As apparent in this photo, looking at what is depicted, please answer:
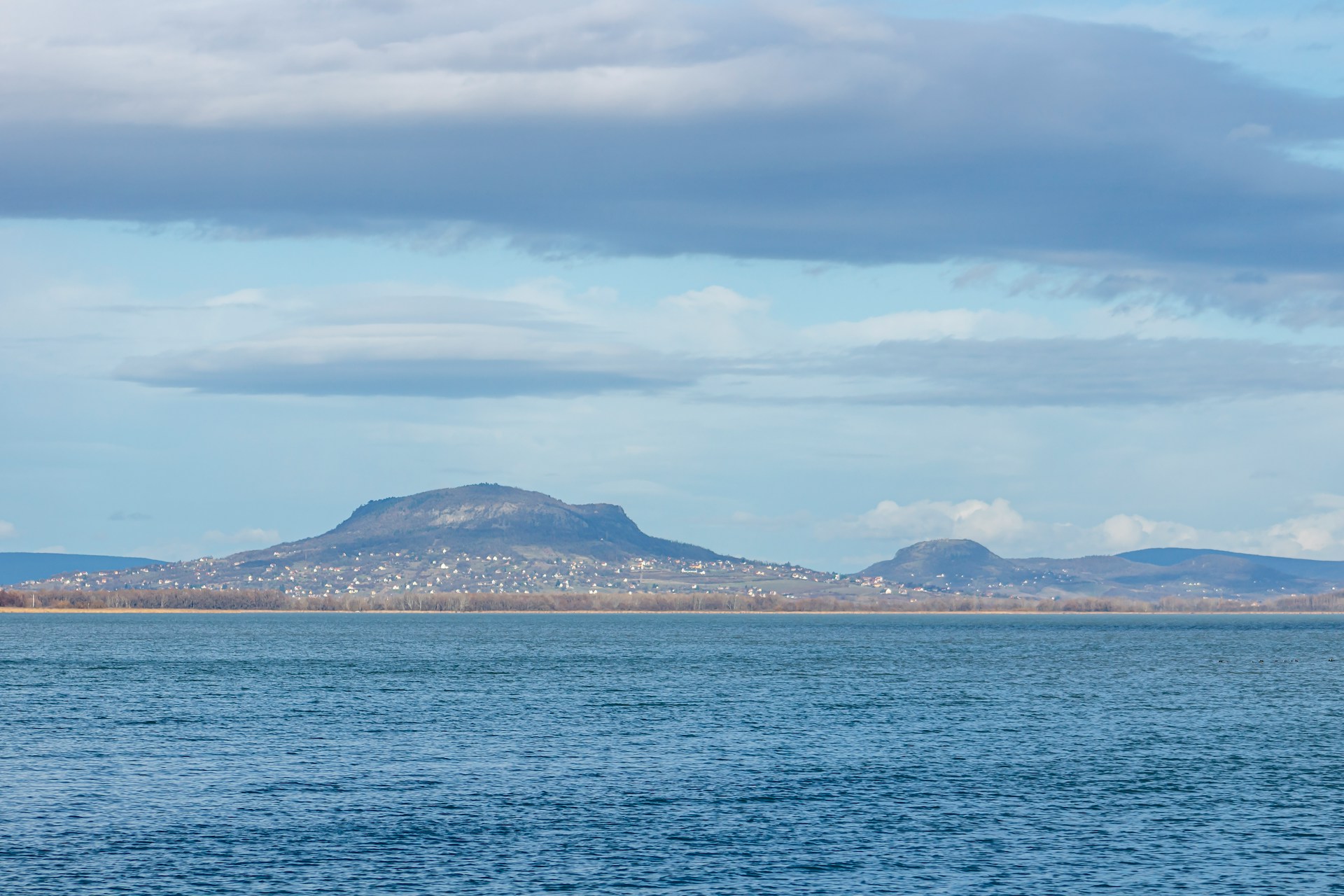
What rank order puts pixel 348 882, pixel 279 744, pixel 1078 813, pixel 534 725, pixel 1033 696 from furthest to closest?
pixel 1033 696
pixel 534 725
pixel 279 744
pixel 1078 813
pixel 348 882

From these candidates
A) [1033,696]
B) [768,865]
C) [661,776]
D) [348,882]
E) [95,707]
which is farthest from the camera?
[1033,696]

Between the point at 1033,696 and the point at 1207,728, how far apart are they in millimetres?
32041

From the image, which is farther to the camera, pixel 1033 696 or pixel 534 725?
pixel 1033 696

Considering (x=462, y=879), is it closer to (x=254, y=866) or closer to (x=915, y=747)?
(x=254, y=866)

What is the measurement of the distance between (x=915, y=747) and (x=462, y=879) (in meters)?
47.3

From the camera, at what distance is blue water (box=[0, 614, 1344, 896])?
56.0 metres

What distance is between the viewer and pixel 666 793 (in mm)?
75188

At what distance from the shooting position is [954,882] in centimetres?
5459

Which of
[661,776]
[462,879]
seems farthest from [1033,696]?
[462,879]

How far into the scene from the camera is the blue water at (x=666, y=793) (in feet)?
184

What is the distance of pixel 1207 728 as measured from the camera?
108m

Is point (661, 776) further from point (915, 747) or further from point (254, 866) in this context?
point (254, 866)

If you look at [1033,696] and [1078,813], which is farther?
[1033,696]

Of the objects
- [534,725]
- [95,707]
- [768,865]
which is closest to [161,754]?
[534,725]
